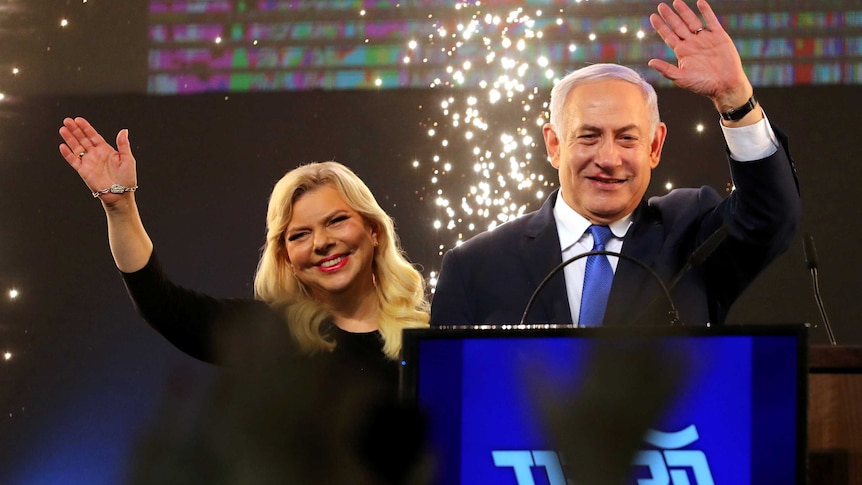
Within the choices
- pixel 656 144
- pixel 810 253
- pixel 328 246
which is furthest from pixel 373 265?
pixel 810 253

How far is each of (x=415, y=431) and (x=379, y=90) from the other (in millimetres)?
2471

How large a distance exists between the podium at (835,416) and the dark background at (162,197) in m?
2.10

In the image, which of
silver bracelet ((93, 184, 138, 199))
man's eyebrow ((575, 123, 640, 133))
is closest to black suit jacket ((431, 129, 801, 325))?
man's eyebrow ((575, 123, 640, 133))

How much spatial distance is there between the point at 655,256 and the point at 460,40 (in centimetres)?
176

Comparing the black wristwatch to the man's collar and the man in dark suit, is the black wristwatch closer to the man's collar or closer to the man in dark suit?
the man in dark suit

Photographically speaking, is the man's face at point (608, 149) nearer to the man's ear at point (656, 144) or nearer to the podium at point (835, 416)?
the man's ear at point (656, 144)

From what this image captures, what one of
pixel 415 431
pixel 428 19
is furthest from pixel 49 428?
pixel 415 431

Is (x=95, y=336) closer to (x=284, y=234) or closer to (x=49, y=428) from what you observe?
(x=49, y=428)

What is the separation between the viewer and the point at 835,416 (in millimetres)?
1181

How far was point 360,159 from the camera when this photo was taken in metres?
3.34

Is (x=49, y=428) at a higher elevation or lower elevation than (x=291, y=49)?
lower

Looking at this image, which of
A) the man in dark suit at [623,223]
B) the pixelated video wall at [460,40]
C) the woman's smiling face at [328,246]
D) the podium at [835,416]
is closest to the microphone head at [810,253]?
the man in dark suit at [623,223]

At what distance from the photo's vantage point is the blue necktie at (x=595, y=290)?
161 cm

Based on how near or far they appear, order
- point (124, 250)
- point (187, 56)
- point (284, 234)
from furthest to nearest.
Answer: point (187, 56)
point (284, 234)
point (124, 250)
